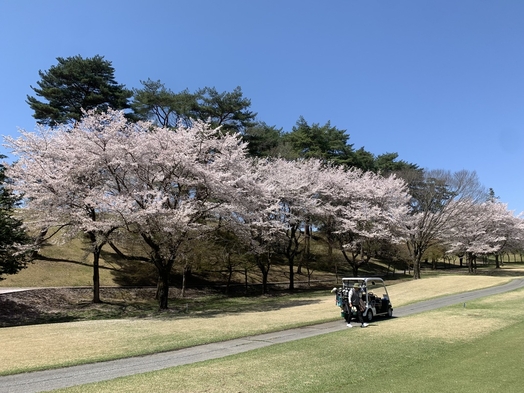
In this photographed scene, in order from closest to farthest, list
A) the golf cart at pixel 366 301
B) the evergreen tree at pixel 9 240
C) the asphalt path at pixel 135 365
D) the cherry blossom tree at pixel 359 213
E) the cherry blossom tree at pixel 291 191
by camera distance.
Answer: the asphalt path at pixel 135 365, the golf cart at pixel 366 301, the evergreen tree at pixel 9 240, the cherry blossom tree at pixel 291 191, the cherry blossom tree at pixel 359 213

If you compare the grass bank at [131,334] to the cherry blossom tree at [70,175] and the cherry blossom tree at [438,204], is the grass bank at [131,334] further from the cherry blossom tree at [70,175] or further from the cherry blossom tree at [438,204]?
the cherry blossom tree at [438,204]

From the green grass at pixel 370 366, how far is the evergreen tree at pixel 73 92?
31.1 meters

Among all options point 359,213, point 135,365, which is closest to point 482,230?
point 359,213

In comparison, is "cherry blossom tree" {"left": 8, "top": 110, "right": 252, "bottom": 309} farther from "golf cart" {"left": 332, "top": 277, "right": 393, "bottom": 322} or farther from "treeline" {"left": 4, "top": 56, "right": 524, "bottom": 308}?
"golf cart" {"left": 332, "top": 277, "right": 393, "bottom": 322}

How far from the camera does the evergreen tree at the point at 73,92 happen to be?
3412 centimetres

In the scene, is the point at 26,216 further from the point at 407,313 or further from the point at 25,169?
the point at 407,313

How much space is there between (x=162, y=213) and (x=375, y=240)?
1042 inches

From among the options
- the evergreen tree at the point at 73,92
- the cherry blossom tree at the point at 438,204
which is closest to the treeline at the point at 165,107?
the evergreen tree at the point at 73,92

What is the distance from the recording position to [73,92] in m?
35.3

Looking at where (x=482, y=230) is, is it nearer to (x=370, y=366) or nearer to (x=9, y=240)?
(x=370, y=366)

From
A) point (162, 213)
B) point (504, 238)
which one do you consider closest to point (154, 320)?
point (162, 213)

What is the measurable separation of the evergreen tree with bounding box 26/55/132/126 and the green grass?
31146mm

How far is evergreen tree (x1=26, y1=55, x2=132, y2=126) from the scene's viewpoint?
112 ft

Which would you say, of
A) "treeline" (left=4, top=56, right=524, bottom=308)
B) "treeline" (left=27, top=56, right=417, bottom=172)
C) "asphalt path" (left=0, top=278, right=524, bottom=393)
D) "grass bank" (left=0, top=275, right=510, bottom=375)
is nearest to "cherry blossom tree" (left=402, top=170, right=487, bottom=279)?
"treeline" (left=4, top=56, right=524, bottom=308)
